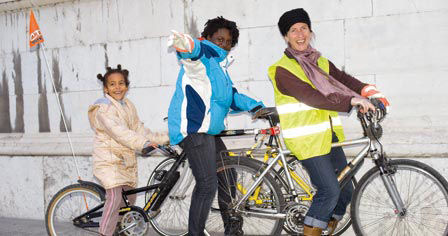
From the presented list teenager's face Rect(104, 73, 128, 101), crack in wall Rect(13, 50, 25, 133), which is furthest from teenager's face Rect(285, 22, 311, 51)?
crack in wall Rect(13, 50, 25, 133)

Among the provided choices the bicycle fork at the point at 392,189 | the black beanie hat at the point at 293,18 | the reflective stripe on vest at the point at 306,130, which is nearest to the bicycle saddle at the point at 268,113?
the reflective stripe on vest at the point at 306,130

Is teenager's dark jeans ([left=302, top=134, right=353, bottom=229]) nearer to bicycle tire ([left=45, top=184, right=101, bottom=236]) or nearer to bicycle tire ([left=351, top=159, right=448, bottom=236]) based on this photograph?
bicycle tire ([left=351, top=159, right=448, bottom=236])

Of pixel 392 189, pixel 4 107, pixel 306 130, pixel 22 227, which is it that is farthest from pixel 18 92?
pixel 392 189

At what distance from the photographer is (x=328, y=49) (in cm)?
524

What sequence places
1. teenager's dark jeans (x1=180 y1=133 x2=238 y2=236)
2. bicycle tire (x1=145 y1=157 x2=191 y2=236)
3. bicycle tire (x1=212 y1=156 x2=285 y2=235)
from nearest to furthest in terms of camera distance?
teenager's dark jeans (x1=180 y1=133 x2=238 y2=236)
bicycle tire (x1=212 y1=156 x2=285 y2=235)
bicycle tire (x1=145 y1=157 x2=191 y2=236)

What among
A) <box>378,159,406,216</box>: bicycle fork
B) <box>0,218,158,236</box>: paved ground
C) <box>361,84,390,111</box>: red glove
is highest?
<box>361,84,390,111</box>: red glove

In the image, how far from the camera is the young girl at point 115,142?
4.45m

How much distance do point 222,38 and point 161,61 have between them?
71.5 inches

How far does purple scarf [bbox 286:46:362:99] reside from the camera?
3.91 metres

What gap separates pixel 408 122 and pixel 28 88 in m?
4.65

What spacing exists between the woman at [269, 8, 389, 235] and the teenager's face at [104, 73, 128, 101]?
1.45 metres

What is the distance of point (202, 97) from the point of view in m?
4.06

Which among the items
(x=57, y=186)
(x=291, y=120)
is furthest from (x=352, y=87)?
(x=57, y=186)

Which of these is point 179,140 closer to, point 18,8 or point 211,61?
point 211,61
